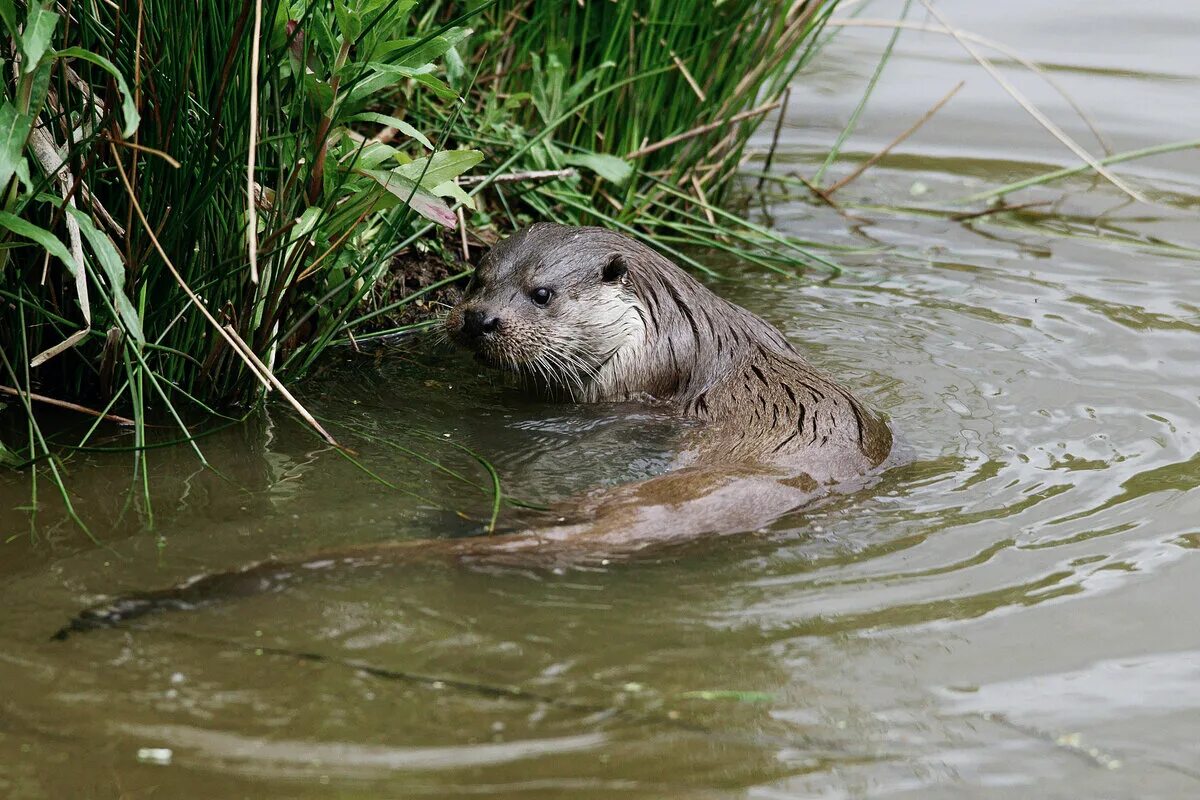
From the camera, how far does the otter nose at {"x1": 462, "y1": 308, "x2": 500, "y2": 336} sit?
Result: 3830mm

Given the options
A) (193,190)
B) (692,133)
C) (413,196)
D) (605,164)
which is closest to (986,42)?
(692,133)

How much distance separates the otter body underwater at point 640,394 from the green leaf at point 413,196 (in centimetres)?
57

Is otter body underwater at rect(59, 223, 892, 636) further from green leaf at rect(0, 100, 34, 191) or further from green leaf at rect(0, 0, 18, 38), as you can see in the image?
green leaf at rect(0, 0, 18, 38)

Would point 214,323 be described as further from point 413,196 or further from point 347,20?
point 347,20

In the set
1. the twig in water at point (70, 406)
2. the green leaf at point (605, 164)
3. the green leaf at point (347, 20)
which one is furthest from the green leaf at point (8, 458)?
the green leaf at point (605, 164)

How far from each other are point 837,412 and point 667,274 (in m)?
0.80

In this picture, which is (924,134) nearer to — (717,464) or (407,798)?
(717,464)

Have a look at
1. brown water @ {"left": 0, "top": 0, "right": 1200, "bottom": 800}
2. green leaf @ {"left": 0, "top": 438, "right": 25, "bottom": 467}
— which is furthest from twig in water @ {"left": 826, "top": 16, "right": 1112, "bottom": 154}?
green leaf @ {"left": 0, "top": 438, "right": 25, "bottom": 467}

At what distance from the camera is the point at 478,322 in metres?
3.83

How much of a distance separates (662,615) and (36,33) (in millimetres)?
1555

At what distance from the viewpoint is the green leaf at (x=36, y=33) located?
250 cm

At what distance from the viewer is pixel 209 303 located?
332cm

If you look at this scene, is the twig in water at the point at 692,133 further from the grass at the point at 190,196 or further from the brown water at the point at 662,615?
the brown water at the point at 662,615

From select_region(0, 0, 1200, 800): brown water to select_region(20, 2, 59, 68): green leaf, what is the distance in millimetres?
953
